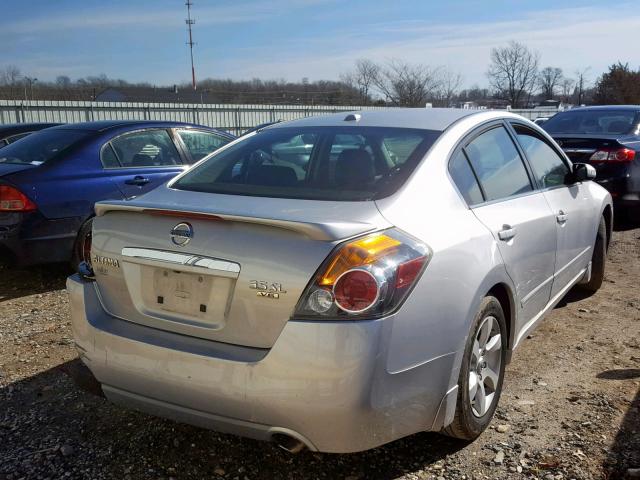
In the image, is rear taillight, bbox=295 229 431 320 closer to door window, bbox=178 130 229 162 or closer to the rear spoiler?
the rear spoiler

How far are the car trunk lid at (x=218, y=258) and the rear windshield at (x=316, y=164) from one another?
0.71 ft

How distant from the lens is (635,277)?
5648 millimetres

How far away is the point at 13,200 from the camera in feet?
16.3

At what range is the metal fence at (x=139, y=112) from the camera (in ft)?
59.3

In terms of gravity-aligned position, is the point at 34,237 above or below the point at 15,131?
below

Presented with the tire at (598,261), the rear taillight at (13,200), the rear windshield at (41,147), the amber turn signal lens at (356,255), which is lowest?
the tire at (598,261)

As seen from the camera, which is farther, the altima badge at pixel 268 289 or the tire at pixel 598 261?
the tire at pixel 598 261

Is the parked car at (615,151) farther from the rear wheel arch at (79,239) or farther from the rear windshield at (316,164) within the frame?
the rear wheel arch at (79,239)

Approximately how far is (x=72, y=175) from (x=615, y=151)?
6122mm

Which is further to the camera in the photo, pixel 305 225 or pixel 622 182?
pixel 622 182

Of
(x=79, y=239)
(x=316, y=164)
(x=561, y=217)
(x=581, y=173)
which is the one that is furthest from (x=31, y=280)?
(x=581, y=173)

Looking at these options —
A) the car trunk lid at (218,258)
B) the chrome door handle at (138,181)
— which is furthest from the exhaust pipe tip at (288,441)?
the chrome door handle at (138,181)

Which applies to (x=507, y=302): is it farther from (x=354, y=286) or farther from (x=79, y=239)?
(x=79, y=239)

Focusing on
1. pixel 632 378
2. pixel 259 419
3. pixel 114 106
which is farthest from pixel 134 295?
pixel 114 106
